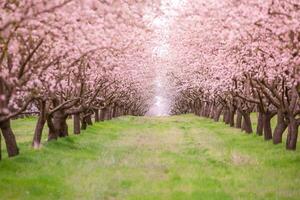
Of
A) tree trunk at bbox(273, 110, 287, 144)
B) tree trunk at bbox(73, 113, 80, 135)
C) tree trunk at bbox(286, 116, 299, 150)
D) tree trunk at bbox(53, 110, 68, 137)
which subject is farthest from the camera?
tree trunk at bbox(73, 113, 80, 135)

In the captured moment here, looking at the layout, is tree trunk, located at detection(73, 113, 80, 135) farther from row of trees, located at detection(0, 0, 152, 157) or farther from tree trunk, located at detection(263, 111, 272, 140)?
tree trunk, located at detection(263, 111, 272, 140)

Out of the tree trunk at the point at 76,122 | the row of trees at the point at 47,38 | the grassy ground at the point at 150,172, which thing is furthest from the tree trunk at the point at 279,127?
the tree trunk at the point at 76,122

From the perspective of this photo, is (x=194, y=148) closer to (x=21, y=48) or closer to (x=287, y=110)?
(x=287, y=110)

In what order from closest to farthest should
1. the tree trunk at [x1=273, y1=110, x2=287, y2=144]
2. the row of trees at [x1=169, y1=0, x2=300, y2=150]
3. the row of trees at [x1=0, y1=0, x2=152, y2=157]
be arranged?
the row of trees at [x1=0, y1=0, x2=152, y2=157] < the row of trees at [x1=169, y1=0, x2=300, y2=150] < the tree trunk at [x1=273, y1=110, x2=287, y2=144]

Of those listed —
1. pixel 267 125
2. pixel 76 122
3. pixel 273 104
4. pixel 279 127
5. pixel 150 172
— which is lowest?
pixel 150 172

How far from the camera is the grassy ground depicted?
57.3ft

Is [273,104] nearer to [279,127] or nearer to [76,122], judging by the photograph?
[279,127]

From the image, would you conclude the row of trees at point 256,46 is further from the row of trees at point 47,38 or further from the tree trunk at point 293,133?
the row of trees at point 47,38

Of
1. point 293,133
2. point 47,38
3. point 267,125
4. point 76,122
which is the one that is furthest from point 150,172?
point 76,122

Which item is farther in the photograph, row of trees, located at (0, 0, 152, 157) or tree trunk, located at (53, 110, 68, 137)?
tree trunk, located at (53, 110, 68, 137)

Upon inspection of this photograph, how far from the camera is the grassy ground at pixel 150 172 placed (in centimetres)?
1747

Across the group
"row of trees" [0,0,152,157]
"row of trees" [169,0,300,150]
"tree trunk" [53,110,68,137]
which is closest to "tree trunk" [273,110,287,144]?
"row of trees" [169,0,300,150]

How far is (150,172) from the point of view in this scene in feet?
72.5

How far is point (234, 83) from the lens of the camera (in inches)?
1529
